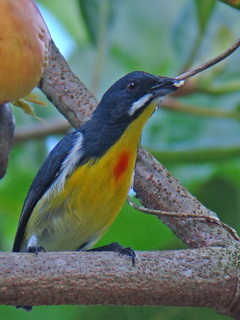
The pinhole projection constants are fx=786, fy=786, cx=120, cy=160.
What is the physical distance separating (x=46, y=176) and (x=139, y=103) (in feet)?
1.47

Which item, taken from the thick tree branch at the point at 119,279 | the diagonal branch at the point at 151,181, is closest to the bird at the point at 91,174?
the diagonal branch at the point at 151,181

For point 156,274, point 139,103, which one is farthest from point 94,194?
point 156,274

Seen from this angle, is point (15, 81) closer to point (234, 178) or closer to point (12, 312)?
point (12, 312)

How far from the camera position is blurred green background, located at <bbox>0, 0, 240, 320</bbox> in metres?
3.01

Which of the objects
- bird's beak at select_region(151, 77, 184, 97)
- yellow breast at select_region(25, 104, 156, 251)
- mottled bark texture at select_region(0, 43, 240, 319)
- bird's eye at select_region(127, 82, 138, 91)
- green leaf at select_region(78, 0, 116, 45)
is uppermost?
green leaf at select_region(78, 0, 116, 45)

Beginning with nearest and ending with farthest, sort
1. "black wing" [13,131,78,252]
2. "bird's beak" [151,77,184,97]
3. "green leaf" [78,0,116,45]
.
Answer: "bird's beak" [151,77,184,97] < "black wing" [13,131,78,252] < "green leaf" [78,0,116,45]

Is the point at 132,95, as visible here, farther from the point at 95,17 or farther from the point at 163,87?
the point at 95,17

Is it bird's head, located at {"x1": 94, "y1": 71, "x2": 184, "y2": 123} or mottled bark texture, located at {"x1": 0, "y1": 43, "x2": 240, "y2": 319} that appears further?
bird's head, located at {"x1": 94, "y1": 71, "x2": 184, "y2": 123}

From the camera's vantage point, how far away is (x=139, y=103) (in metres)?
2.51

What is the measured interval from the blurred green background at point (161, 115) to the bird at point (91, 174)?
1.18 ft

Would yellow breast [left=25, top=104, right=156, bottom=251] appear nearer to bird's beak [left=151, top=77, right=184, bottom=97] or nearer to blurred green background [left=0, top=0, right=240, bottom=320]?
bird's beak [left=151, top=77, right=184, bottom=97]

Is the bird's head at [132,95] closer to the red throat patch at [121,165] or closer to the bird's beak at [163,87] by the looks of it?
the bird's beak at [163,87]

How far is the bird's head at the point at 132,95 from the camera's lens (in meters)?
2.35

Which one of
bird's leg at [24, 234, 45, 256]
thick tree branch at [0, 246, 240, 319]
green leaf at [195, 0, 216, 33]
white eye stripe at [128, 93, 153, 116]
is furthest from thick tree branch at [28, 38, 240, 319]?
green leaf at [195, 0, 216, 33]
